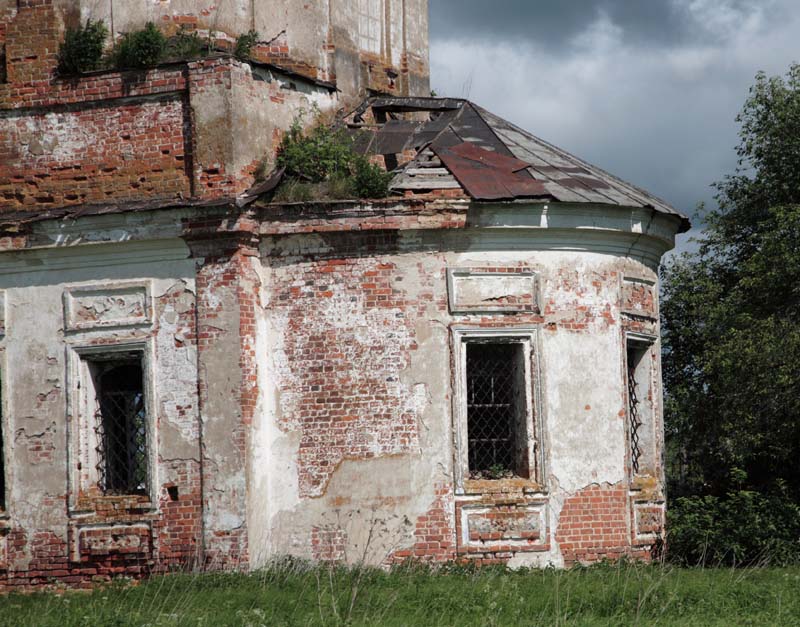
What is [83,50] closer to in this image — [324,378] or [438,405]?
[324,378]

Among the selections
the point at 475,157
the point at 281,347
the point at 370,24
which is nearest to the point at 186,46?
the point at 370,24

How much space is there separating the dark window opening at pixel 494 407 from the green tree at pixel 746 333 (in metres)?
3.69

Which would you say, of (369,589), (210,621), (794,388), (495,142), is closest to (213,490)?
(369,589)

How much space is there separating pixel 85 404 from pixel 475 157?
14.8 feet

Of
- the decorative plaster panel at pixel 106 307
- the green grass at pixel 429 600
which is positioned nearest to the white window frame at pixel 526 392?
the green grass at pixel 429 600

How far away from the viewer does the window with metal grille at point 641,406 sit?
13.5 metres

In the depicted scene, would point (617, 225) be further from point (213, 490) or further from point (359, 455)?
point (213, 490)

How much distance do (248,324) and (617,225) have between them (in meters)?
3.75

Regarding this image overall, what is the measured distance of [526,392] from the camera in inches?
486

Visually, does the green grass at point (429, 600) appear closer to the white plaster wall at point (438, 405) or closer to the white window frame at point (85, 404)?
the white plaster wall at point (438, 405)

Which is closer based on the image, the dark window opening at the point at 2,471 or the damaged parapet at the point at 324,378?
the damaged parapet at the point at 324,378

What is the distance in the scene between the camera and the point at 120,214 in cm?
1229

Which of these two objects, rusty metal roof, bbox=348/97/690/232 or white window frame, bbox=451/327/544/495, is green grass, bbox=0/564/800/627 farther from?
rusty metal roof, bbox=348/97/690/232

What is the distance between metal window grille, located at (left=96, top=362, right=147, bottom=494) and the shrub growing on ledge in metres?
3.02
